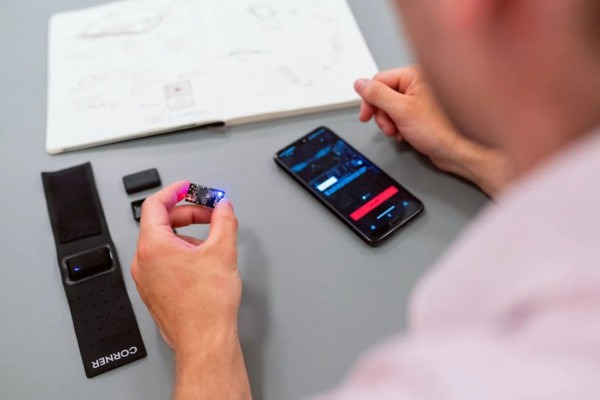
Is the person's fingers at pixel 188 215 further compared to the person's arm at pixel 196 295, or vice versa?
the person's fingers at pixel 188 215

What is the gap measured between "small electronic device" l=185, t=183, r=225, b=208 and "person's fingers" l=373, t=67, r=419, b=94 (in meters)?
0.29

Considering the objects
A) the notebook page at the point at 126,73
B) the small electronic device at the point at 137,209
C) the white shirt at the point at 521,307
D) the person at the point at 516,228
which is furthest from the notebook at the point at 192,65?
the white shirt at the point at 521,307

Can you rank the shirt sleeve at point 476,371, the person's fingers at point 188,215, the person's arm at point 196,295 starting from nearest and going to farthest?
the shirt sleeve at point 476,371, the person's arm at point 196,295, the person's fingers at point 188,215

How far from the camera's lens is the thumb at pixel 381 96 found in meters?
0.87

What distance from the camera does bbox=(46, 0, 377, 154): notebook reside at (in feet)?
3.03

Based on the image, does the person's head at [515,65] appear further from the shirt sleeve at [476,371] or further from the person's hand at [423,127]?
the person's hand at [423,127]

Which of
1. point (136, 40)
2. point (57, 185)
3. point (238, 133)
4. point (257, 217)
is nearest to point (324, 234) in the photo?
point (257, 217)

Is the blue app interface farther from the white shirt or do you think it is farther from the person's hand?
the white shirt

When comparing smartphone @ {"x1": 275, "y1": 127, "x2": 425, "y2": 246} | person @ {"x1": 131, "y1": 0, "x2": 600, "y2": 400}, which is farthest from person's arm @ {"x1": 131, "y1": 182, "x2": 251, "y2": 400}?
person @ {"x1": 131, "y1": 0, "x2": 600, "y2": 400}

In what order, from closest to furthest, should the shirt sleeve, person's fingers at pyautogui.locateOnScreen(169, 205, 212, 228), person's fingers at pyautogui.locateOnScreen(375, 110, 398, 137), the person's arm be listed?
the shirt sleeve, the person's arm, person's fingers at pyautogui.locateOnScreen(169, 205, 212, 228), person's fingers at pyautogui.locateOnScreen(375, 110, 398, 137)

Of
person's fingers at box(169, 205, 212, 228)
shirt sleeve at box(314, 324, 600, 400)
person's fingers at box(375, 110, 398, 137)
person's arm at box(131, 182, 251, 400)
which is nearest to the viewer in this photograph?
shirt sleeve at box(314, 324, 600, 400)

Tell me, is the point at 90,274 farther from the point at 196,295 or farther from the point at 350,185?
the point at 350,185

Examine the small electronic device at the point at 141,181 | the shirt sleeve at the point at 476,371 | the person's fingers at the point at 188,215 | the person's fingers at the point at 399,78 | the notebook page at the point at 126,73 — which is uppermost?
the notebook page at the point at 126,73

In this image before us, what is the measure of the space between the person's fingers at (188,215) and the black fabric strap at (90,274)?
0.09 meters
